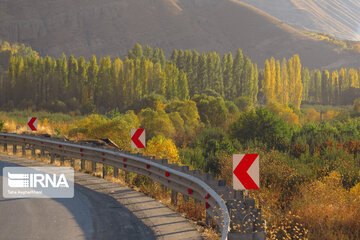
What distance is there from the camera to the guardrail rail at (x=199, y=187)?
715cm

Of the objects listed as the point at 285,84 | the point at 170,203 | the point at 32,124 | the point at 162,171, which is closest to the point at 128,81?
the point at 285,84

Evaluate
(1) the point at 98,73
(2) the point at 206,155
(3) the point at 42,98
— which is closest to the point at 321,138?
(2) the point at 206,155

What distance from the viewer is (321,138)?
2986 cm

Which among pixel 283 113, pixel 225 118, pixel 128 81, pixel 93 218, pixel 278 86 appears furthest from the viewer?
pixel 278 86

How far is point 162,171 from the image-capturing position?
11.9 m

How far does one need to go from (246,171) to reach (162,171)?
13.1 feet

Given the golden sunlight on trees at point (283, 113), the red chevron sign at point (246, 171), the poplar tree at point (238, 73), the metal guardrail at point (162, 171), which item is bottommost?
the golden sunlight on trees at point (283, 113)

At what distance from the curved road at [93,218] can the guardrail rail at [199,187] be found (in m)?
0.56

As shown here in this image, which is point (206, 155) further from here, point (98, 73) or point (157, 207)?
point (98, 73)

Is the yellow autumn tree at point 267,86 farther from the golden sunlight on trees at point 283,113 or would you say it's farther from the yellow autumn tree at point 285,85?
the golden sunlight on trees at point 283,113

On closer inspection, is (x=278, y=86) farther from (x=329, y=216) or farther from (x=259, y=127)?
(x=329, y=216)

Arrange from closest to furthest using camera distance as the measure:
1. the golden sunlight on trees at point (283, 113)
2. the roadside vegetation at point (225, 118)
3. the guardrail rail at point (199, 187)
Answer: the guardrail rail at point (199, 187), the roadside vegetation at point (225, 118), the golden sunlight on trees at point (283, 113)

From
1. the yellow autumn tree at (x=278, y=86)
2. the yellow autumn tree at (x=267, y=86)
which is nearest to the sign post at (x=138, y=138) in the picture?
the yellow autumn tree at (x=267, y=86)

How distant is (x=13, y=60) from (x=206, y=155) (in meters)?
81.6
